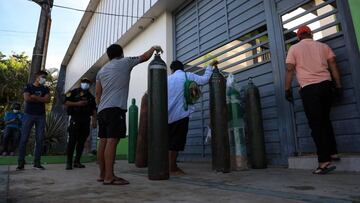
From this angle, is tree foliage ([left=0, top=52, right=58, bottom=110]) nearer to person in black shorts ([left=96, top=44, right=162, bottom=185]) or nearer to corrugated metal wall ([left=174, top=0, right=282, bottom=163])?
corrugated metal wall ([left=174, top=0, right=282, bottom=163])

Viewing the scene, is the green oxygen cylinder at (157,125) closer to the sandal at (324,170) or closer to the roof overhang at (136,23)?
the sandal at (324,170)

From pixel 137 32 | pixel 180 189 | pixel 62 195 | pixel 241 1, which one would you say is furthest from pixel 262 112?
pixel 137 32

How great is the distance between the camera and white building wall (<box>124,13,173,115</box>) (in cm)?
764

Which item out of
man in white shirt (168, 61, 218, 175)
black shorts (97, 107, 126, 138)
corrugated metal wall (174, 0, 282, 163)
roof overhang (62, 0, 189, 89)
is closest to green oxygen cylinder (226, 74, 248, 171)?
corrugated metal wall (174, 0, 282, 163)

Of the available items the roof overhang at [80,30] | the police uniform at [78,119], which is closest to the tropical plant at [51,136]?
the police uniform at [78,119]

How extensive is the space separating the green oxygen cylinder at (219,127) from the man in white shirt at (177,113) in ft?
1.01

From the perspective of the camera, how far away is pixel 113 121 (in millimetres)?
3131

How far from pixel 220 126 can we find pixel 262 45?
1954mm

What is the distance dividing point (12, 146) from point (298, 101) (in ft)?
28.9

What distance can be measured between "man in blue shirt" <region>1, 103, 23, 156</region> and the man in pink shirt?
8.80 meters

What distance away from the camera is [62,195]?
2.31 m

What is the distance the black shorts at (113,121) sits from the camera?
3.11m

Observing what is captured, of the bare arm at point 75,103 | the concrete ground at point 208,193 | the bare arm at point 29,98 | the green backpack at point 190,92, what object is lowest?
the concrete ground at point 208,193

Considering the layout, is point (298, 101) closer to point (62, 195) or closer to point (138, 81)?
point (62, 195)
